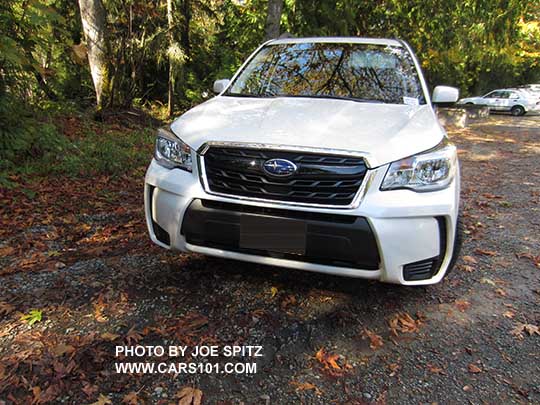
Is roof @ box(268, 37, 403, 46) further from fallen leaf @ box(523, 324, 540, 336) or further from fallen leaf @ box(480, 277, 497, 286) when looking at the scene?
fallen leaf @ box(523, 324, 540, 336)

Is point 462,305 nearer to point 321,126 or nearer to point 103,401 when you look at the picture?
point 321,126

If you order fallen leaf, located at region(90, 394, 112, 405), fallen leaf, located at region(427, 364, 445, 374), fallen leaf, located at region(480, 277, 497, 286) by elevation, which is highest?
fallen leaf, located at region(90, 394, 112, 405)

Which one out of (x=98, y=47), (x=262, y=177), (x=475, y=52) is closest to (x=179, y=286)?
(x=262, y=177)

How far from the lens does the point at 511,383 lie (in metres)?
1.99

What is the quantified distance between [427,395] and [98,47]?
26.4 feet

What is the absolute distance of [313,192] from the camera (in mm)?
2146

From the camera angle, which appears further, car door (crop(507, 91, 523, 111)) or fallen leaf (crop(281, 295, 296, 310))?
car door (crop(507, 91, 523, 111))

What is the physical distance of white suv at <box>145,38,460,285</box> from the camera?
210cm

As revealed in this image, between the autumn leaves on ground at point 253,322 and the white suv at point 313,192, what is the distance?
385 millimetres

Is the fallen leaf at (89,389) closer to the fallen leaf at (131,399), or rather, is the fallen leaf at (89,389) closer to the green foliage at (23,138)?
the fallen leaf at (131,399)

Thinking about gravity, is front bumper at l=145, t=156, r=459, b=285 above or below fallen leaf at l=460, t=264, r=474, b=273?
above

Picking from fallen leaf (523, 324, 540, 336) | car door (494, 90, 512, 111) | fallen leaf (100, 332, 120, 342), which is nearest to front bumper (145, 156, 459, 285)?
fallen leaf (100, 332, 120, 342)

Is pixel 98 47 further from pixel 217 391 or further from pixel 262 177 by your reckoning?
pixel 217 391

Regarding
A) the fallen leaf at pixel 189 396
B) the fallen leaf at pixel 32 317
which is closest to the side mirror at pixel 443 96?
the fallen leaf at pixel 189 396
